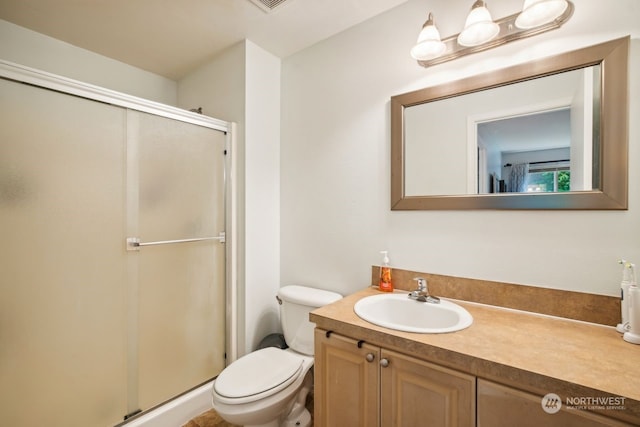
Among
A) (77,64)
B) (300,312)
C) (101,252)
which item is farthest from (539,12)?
(77,64)

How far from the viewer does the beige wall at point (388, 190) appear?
107 centimetres

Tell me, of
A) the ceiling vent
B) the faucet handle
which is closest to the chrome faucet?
the faucet handle

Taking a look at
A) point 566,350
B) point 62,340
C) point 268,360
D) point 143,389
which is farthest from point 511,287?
point 62,340

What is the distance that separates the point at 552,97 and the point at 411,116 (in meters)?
0.58

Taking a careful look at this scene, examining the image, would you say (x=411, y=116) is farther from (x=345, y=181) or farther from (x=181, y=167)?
(x=181, y=167)

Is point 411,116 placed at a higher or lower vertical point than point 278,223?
higher

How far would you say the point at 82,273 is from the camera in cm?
135

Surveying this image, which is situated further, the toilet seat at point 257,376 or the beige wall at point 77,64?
the beige wall at point 77,64

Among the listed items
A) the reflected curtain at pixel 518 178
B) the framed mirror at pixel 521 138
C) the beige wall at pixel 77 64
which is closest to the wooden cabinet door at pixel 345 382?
the framed mirror at pixel 521 138

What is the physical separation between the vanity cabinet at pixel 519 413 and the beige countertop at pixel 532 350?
23mm

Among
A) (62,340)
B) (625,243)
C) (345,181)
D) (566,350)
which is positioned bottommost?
(62,340)

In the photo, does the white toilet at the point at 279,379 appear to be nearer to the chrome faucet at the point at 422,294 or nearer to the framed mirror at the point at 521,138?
the chrome faucet at the point at 422,294

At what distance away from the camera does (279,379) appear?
1.34 m

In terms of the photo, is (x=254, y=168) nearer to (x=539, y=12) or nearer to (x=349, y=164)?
(x=349, y=164)
